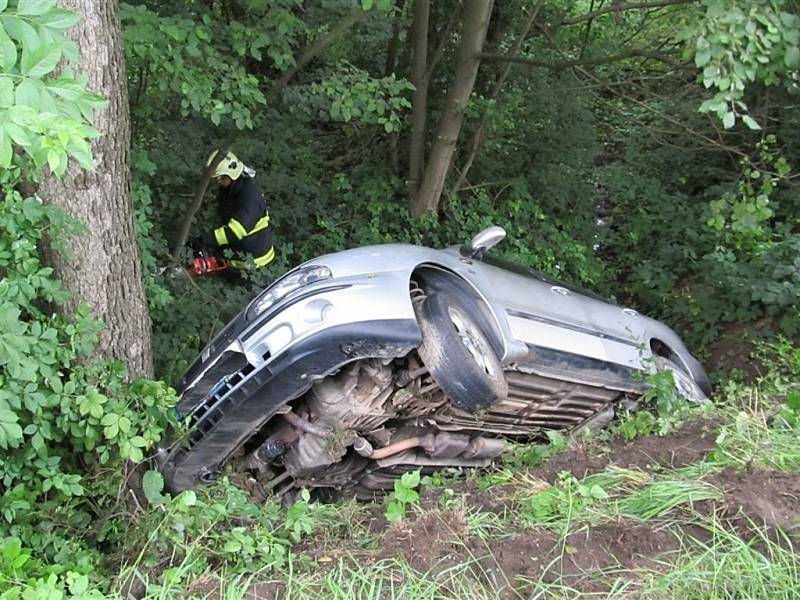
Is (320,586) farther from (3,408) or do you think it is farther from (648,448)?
(648,448)

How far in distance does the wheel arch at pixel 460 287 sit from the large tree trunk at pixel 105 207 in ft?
4.53

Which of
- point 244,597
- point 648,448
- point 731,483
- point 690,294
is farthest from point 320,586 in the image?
point 690,294

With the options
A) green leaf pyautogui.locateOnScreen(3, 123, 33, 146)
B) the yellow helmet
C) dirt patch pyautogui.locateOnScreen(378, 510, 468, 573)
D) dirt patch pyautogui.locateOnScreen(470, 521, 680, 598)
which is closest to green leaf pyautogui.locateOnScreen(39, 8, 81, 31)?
green leaf pyautogui.locateOnScreen(3, 123, 33, 146)

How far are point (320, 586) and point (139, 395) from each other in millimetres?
1213

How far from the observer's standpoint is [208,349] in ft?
12.1

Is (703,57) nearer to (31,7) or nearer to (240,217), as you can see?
(31,7)

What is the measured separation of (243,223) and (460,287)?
293 cm

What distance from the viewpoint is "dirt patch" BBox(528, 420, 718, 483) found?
10.6 feet

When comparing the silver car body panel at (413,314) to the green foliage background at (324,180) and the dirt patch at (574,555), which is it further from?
the dirt patch at (574,555)

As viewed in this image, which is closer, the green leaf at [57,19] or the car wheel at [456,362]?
the green leaf at [57,19]

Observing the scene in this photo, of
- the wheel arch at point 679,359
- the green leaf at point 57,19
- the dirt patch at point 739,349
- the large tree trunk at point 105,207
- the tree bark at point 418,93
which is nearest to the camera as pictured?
the green leaf at point 57,19

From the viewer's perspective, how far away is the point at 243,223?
19.9 feet

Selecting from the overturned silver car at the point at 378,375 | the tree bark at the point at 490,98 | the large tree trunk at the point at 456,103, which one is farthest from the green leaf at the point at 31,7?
the tree bark at the point at 490,98

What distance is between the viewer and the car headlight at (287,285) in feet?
11.6
